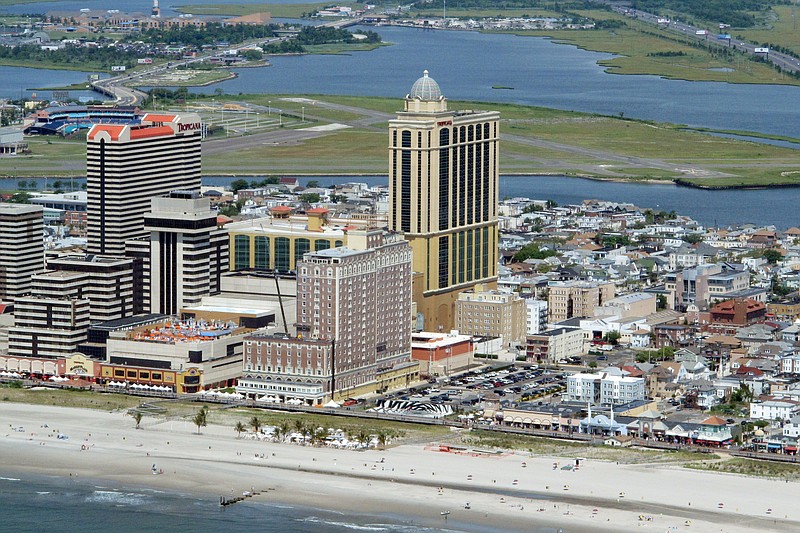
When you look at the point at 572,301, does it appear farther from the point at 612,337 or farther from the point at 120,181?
the point at 120,181

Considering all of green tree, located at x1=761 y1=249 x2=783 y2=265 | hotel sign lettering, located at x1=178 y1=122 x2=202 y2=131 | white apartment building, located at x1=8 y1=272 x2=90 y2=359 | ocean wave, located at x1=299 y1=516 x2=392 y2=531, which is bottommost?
green tree, located at x1=761 y1=249 x2=783 y2=265

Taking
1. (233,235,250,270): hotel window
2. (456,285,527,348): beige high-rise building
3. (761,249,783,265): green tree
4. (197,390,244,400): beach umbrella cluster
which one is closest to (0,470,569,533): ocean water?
(197,390,244,400): beach umbrella cluster

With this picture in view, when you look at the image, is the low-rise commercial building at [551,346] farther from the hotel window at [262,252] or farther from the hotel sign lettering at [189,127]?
the hotel sign lettering at [189,127]

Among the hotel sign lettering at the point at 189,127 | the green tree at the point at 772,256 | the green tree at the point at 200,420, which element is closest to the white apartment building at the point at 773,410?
the green tree at the point at 200,420

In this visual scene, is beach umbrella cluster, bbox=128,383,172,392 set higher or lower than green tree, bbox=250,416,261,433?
lower

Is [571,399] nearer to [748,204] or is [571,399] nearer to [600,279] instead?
[600,279]

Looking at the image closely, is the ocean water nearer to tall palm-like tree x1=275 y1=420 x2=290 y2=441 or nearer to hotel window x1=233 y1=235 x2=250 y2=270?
tall palm-like tree x1=275 y1=420 x2=290 y2=441
